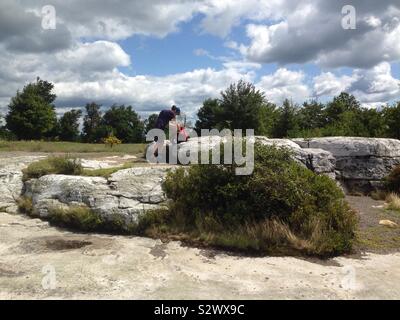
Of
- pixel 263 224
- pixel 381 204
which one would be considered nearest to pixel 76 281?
pixel 263 224

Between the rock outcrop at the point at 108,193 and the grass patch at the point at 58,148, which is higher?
the grass patch at the point at 58,148

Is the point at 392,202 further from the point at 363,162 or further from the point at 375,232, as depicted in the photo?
the point at 363,162

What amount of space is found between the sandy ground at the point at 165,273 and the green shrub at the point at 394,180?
5858 mm

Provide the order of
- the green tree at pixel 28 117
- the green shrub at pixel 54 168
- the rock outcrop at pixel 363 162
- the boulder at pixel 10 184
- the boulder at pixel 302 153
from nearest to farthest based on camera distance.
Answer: the boulder at pixel 10 184, the green shrub at pixel 54 168, the boulder at pixel 302 153, the rock outcrop at pixel 363 162, the green tree at pixel 28 117

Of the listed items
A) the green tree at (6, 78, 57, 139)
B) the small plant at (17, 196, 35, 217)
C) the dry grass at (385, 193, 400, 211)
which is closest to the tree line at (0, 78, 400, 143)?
the green tree at (6, 78, 57, 139)

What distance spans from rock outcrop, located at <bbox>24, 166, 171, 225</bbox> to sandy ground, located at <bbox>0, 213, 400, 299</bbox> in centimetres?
85

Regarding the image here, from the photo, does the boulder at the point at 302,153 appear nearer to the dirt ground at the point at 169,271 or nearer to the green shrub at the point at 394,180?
the green shrub at the point at 394,180

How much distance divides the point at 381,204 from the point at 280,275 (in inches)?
259

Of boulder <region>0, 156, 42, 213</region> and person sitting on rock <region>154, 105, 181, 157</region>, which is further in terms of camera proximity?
person sitting on rock <region>154, 105, 181, 157</region>

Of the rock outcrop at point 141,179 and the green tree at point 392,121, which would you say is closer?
the rock outcrop at point 141,179

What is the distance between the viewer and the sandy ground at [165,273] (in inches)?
209

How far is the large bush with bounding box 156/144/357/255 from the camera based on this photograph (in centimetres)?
719

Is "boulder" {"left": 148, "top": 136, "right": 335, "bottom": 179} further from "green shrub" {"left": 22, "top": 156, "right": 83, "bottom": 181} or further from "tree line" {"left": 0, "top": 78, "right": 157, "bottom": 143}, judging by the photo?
"tree line" {"left": 0, "top": 78, "right": 157, "bottom": 143}

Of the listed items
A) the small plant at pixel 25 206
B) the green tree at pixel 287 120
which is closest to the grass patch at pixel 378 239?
the small plant at pixel 25 206
